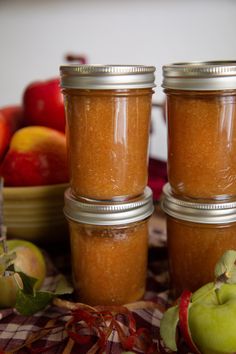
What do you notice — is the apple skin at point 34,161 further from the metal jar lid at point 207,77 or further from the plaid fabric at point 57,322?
the metal jar lid at point 207,77

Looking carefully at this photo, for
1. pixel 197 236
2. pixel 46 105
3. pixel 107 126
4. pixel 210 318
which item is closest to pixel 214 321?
pixel 210 318

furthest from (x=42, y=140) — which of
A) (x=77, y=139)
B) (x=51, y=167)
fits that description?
(x=77, y=139)

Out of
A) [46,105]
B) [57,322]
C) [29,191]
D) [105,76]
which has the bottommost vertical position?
[57,322]

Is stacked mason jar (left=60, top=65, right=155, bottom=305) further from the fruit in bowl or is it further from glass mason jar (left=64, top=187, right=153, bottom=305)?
the fruit in bowl

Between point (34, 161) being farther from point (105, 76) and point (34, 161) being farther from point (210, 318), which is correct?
point (210, 318)

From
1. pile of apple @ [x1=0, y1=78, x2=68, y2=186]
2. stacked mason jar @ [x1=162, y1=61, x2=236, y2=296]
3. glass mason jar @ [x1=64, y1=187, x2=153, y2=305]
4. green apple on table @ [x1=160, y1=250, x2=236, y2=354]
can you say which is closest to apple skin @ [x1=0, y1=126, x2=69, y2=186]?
pile of apple @ [x1=0, y1=78, x2=68, y2=186]

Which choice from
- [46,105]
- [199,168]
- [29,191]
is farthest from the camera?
[46,105]
